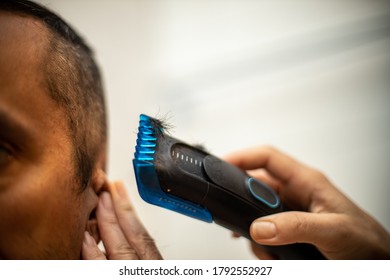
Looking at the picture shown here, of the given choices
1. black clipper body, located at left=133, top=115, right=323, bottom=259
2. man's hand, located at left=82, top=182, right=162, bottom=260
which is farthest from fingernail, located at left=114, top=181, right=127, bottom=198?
black clipper body, located at left=133, top=115, right=323, bottom=259

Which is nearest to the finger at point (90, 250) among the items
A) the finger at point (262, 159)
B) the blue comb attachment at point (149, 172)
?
the blue comb attachment at point (149, 172)

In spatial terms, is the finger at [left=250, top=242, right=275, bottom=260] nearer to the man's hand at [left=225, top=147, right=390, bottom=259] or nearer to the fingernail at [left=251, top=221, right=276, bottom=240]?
the man's hand at [left=225, top=147, right=390, bottom=259]

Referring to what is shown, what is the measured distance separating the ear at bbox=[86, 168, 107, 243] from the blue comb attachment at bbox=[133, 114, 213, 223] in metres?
0.10

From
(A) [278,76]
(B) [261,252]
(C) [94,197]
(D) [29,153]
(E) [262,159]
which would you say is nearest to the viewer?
(D) [29,153]

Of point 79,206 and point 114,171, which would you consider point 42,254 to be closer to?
point 79,206

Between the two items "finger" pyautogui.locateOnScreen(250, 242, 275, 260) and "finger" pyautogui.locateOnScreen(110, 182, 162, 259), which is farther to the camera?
"finger" pyautogui.locateOnScreen(250, 242, 275, 260)

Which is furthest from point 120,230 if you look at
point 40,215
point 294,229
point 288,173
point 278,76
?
point 278,76

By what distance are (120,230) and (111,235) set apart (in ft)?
0.06

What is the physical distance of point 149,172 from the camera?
1.56 ft

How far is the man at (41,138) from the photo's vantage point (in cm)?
45

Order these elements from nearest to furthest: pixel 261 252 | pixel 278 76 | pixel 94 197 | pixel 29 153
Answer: pixel 29 153 < pixel 94 197 < pixel 261 252 < pixel 278 76

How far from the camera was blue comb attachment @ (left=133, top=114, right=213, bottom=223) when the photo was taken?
18.7 inches

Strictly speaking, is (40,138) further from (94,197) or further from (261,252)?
(261,252)
